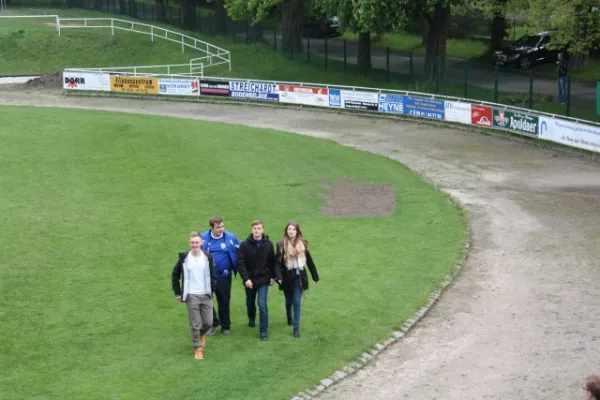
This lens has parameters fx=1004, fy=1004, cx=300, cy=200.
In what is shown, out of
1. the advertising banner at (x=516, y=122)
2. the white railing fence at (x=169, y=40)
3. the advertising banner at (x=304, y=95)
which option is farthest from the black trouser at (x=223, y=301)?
the white railing fence at (x=169, y=40)

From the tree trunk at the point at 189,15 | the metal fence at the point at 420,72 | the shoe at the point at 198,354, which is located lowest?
the shoe at the point at 198,354

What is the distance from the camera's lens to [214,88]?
156ft

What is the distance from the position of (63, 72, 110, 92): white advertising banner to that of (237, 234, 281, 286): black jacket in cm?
3616

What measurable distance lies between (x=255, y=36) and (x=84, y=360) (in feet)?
161

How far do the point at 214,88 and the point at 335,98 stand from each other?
6.89 m

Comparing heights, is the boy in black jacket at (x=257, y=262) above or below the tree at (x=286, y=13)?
below

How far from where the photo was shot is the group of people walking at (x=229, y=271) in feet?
48.5

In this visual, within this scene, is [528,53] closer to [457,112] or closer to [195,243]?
[457,112]

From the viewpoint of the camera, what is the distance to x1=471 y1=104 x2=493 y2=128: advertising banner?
37.3 meters

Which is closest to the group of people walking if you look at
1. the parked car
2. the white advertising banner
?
the white advertising banner

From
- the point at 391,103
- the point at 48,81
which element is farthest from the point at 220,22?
the point at 391,103

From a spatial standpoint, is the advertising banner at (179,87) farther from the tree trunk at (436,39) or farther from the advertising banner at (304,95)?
the tree trunk at (436,39)

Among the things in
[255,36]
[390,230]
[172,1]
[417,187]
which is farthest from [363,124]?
[172,1]

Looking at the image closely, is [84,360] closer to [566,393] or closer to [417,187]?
[566,393]
